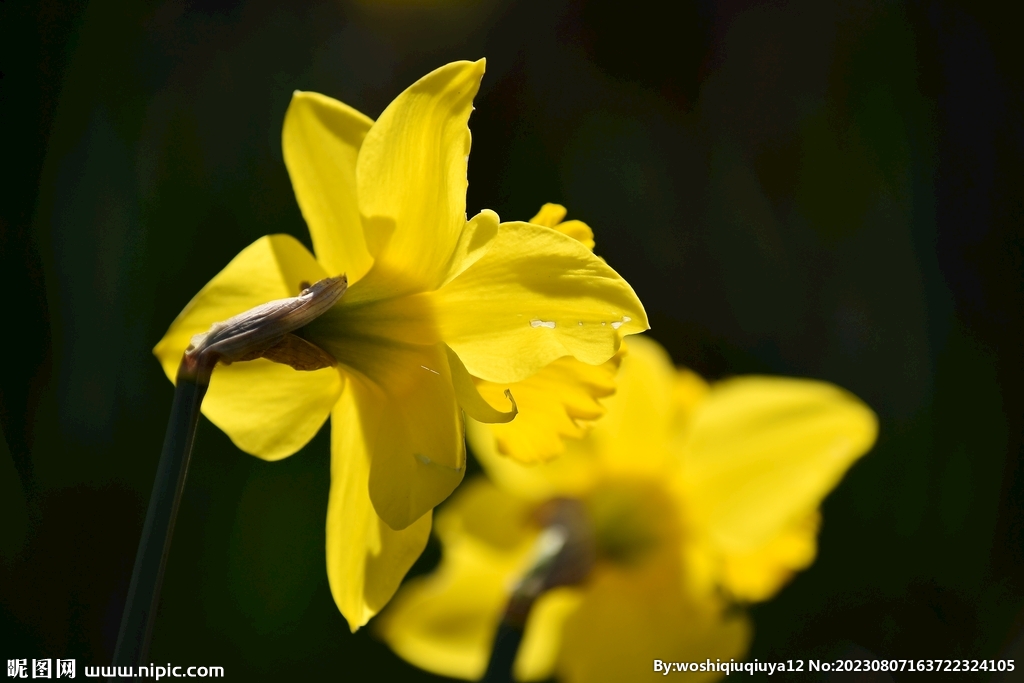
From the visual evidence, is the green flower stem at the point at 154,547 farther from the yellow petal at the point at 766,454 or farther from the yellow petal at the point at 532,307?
the yellow petal at the point at 766,454

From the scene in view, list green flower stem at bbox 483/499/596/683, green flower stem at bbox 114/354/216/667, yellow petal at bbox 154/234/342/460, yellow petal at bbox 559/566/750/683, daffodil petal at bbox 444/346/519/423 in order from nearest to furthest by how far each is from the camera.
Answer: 1. green flower stem at bbox 114/354/216/667
2. daffodil petal at bbox 444/346/519/423
3. yellow petal at bbox 154/234/342/460
4. green flower stem at bbox 483/499/596/683
5. yellow petal at bbox 559/566/750/683

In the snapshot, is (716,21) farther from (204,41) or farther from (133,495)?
(133,495)

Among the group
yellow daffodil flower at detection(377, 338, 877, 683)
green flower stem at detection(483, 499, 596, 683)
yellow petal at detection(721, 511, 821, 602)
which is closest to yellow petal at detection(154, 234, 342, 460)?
green flower stem at detection(483, 499, 596, 683)

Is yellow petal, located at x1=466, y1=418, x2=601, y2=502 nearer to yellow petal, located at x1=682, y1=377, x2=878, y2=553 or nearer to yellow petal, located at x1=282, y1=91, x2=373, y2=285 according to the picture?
yellow petal, located at x1=682, y1=377, x2=878, y2=553

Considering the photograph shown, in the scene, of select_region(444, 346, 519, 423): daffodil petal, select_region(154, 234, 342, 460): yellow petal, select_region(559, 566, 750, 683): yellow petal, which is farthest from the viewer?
select_region(559, 566, 750, 683): yellow petal

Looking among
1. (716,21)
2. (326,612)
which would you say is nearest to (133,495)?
(326,612)

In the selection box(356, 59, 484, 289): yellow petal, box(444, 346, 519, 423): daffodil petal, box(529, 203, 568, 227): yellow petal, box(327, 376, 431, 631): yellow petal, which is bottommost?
box(327, 376, 431, 631): yellow petal

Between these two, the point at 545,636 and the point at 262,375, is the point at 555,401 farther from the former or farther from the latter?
the point at 545,636
